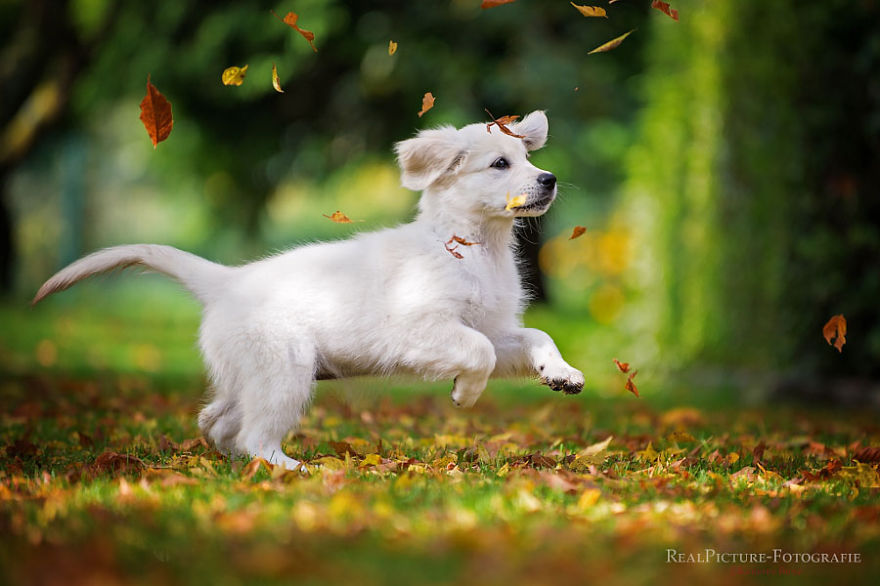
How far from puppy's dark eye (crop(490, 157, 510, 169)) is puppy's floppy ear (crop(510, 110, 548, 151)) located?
1.05 feet

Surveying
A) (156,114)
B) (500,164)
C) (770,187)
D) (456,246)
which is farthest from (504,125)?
(770,187)

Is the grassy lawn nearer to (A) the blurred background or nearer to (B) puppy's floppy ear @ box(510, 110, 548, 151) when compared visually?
(A) the blurred background

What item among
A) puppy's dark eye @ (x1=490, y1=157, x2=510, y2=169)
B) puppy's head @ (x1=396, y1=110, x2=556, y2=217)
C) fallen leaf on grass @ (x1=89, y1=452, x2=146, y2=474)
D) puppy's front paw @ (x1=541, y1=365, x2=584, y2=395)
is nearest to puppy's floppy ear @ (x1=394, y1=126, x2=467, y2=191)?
puppy's head @ (x1=396, y1=110, x2=556, y2=217)

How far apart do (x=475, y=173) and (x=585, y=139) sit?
8791mm

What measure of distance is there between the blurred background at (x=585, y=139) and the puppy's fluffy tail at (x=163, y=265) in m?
0.16

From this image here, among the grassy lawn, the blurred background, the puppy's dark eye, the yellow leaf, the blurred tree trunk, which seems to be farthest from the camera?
the blurred background

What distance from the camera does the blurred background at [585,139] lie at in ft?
24.7

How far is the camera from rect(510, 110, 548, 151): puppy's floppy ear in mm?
4594

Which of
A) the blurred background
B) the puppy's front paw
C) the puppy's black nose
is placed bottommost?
the blurred background

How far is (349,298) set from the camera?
414 cm

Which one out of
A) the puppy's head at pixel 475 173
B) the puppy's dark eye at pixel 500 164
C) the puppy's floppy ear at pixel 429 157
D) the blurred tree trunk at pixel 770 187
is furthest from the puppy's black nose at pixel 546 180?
the blurred tree trunk at pixel 770 187

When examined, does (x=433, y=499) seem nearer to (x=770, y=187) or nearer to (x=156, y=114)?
(x=156, y=114)

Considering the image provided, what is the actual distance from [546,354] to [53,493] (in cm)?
202

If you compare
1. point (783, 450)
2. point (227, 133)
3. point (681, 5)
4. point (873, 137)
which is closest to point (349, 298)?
point (783, 450)
